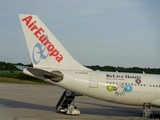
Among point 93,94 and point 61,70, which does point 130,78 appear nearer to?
point 93,94

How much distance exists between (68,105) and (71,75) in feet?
12.2

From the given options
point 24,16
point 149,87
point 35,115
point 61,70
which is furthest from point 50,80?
point 149,87

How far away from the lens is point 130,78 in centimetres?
2583

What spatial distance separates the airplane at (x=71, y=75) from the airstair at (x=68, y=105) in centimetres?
136

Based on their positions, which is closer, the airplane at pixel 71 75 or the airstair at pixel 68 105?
the airplane at pixel 71 75

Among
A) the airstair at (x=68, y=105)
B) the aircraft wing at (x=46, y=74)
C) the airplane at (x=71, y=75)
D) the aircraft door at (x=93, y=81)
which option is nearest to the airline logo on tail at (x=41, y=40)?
the airplane at (x=71, y=75)

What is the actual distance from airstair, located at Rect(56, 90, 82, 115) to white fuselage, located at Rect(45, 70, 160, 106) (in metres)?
2.45

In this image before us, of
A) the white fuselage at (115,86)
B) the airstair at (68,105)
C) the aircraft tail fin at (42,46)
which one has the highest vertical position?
the aircraft tail fin at (42,46)

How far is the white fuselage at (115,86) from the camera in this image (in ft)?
80.4

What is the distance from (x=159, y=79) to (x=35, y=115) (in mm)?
9469

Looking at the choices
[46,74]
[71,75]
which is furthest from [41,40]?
[71,75]

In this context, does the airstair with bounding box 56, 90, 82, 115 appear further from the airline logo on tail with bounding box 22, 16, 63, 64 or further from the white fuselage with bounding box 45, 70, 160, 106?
the airline logo on tail with bounding box 22, 16, 63, 64

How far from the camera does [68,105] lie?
27312 millimetres

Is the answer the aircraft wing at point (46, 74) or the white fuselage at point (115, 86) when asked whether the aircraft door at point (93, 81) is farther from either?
the aircraft wing at point (46, 74)
